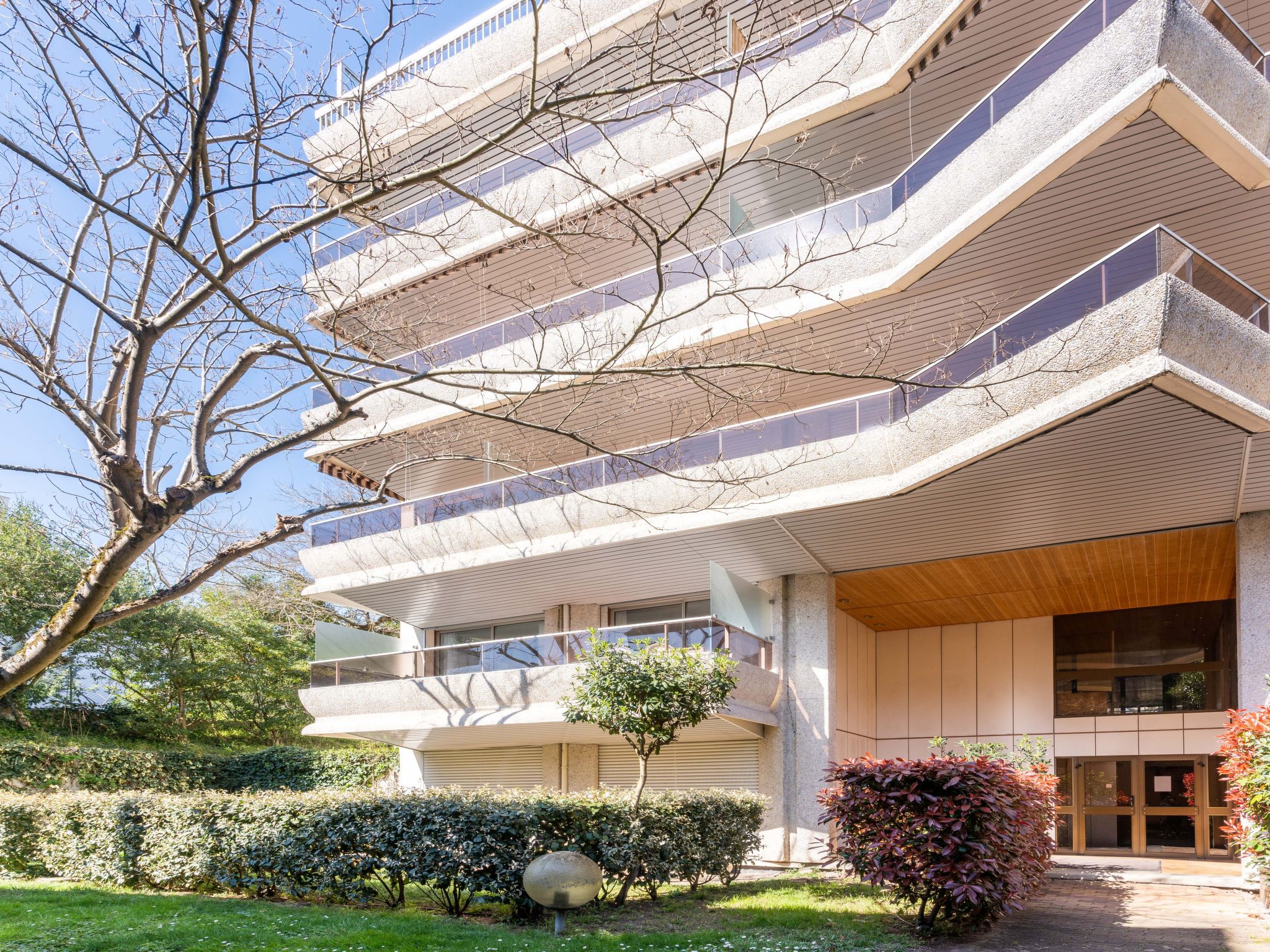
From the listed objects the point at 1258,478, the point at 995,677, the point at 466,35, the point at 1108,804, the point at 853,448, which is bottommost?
the point at 1108,804

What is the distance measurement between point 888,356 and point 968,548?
3284mm

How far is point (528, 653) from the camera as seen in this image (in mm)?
18031

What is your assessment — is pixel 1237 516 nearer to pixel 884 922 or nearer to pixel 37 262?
pixel 884 922

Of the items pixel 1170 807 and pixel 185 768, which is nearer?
pixel 1170 807

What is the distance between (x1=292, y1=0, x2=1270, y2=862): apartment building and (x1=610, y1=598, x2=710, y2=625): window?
3.7 inches

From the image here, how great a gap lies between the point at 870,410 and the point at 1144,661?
8907 millimetres

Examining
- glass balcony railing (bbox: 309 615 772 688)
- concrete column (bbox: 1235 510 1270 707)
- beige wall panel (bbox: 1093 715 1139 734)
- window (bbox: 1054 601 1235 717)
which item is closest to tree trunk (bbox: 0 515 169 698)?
glass balcony railing (bbox: 309 615 772 688)

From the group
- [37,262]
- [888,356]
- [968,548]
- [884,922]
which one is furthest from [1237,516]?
[37,262]

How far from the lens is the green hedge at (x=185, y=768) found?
20.4 metres

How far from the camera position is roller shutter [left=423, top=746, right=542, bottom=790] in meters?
20.6

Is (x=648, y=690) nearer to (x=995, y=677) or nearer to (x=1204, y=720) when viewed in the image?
(x=995, y=677)

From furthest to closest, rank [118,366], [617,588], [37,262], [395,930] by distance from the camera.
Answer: [617,588], [395,930], [118,366], [37,262]

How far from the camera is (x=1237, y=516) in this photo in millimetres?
13258

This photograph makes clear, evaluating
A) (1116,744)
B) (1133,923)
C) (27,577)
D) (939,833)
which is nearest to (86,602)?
(939,833)
